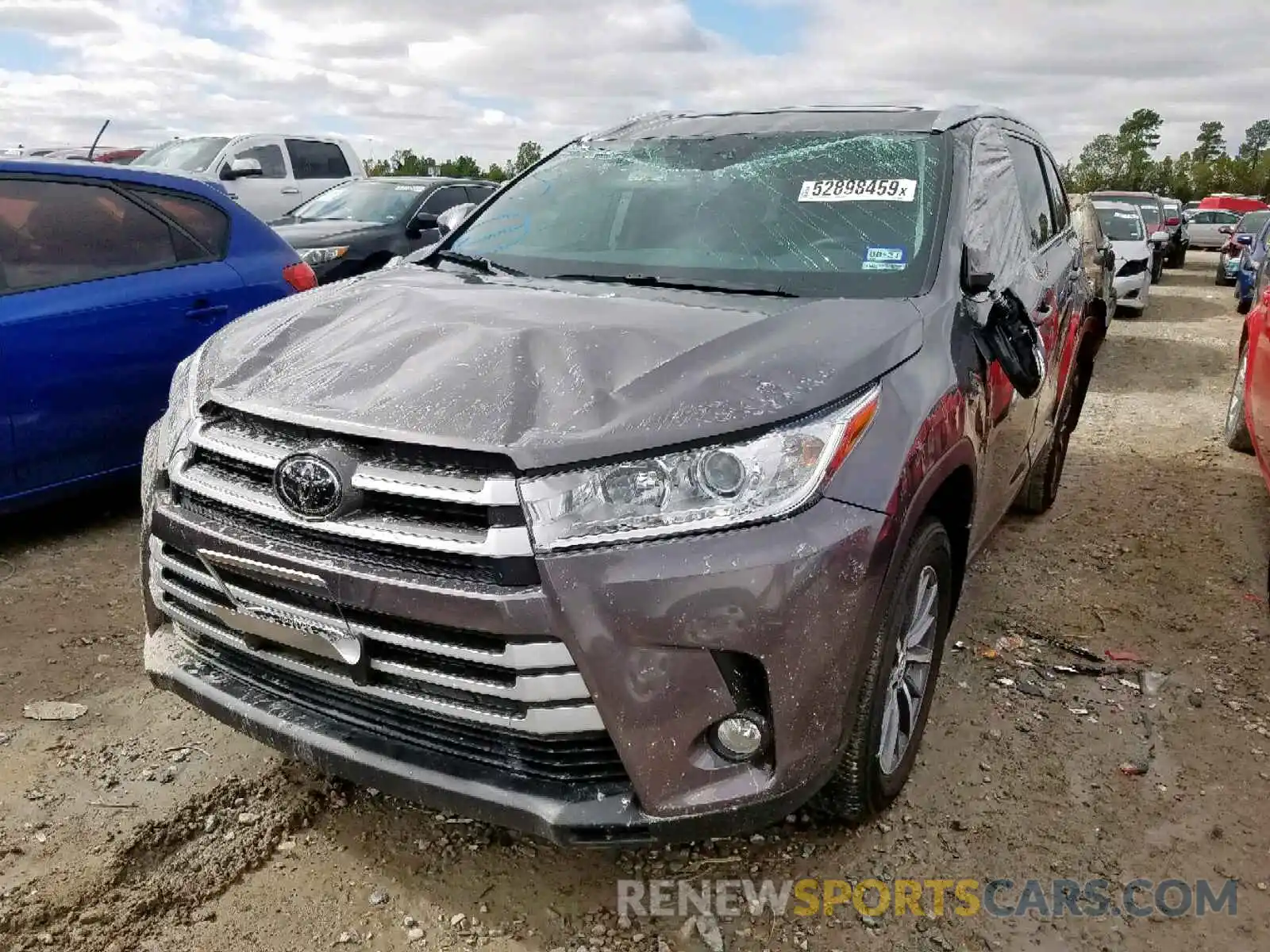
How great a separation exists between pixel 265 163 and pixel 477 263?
10280 mm

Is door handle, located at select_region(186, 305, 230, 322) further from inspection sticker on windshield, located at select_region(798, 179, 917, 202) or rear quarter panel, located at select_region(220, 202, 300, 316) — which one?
inspection sticker on windshield, located at select_region(798, 179, 917, 202)

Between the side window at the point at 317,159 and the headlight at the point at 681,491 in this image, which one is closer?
the headlight at the point at 681,491

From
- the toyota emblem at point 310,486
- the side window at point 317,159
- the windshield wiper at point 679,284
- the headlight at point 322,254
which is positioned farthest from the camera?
the side window at point 317,159

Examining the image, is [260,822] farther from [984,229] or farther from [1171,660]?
[1171,660]

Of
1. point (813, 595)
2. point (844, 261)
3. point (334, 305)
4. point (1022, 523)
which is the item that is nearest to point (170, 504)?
point (334, 305)

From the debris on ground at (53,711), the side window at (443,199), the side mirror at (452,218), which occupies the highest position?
the side mirror at (452,218)

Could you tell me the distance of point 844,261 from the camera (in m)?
2.78

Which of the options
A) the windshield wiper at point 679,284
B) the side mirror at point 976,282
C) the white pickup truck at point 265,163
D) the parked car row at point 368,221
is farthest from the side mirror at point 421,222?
the side mirror at point 976,282

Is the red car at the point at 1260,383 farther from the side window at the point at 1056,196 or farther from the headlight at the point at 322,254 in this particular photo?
the headlight at the point at 322,254

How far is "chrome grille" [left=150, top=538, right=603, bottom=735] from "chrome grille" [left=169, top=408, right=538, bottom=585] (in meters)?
0.12

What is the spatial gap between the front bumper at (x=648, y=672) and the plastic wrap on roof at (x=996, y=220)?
123 cm

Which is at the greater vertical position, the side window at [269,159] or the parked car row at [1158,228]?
the side window at [269,159]

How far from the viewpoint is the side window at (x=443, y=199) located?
30.7 ft

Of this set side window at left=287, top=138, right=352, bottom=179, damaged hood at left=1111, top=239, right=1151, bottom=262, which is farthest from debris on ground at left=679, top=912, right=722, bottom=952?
damaged hood at left=1111, top=239, right=1151, bottom=262
